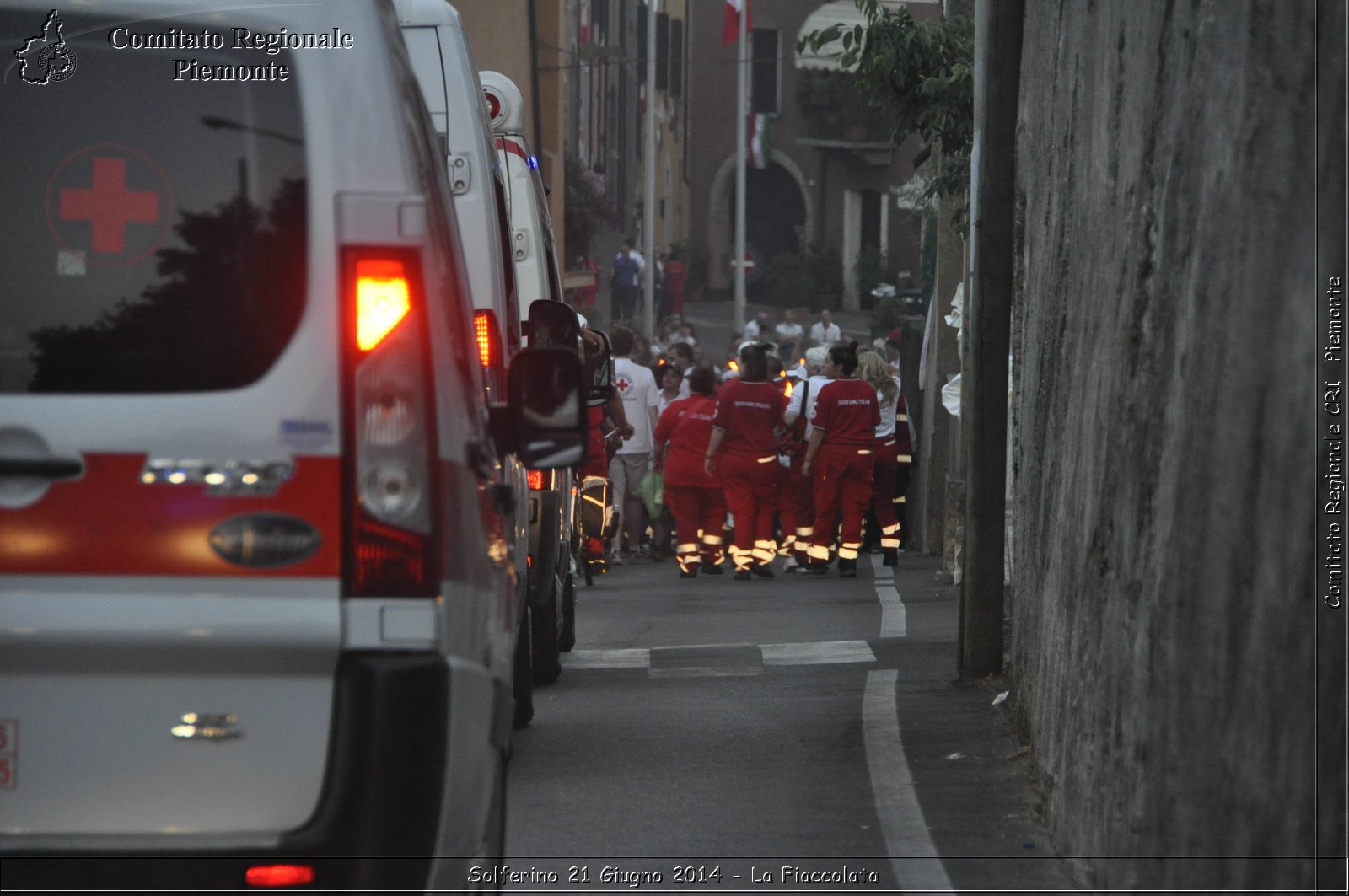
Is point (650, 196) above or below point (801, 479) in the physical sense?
above

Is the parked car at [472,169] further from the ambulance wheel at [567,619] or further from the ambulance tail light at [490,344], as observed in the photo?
the ambulance wheel at [567,619]

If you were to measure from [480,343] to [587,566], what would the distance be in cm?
781

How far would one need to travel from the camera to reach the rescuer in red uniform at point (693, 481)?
1686 cm

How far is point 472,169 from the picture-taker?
25.2ft

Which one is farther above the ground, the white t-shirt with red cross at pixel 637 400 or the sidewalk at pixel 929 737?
the white t-shirt with red cross at pixel 637 400

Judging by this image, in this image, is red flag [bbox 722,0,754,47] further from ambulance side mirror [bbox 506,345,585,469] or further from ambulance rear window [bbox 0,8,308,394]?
ambulance rear window [bbox 0,8,308,394]

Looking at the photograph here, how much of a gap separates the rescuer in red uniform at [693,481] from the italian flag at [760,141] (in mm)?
34716

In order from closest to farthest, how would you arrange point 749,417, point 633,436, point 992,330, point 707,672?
point 992,330 → point 707,672 → point 749,417 → point 633,436

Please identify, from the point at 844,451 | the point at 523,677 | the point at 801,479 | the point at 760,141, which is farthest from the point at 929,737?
the point at 760,141

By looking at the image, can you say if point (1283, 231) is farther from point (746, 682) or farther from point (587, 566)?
point (587, 566)

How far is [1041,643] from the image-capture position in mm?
7363

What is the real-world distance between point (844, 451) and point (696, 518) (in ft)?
4.92

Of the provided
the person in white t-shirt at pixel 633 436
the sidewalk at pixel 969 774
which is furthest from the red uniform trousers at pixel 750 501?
the sidewalk at pixel 969 774

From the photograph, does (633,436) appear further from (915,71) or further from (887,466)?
(915,71)
